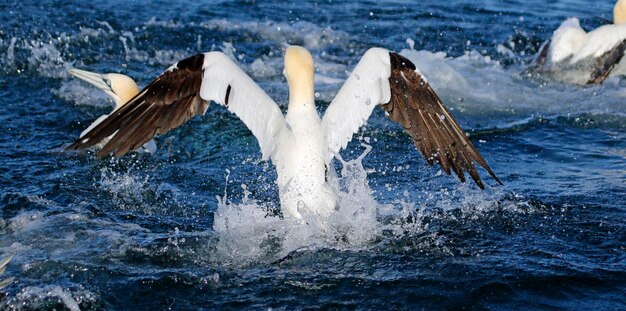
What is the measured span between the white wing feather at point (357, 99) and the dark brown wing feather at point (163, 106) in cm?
79

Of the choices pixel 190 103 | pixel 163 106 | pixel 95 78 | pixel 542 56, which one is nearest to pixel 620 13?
pixel 542 56

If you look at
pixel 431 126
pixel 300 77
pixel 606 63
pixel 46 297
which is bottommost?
pixel 46 297

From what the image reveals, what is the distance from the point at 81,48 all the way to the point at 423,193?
206 inches

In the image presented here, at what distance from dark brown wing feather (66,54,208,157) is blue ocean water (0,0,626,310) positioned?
1.96 feet

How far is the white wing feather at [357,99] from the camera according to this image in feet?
19.0

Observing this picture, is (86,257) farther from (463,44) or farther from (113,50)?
(463,44)

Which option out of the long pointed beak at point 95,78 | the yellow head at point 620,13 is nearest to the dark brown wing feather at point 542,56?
the yellow head at point 620,13

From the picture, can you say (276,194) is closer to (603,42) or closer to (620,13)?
(603,42)

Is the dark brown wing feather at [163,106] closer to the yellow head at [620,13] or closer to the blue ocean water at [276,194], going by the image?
the blue ocean water at [276,194]

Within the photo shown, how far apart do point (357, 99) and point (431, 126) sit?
588mm

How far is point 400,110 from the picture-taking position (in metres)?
6.06

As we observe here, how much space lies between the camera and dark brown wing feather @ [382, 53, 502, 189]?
19.9 ft

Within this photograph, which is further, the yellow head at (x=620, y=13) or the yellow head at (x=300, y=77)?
the yellow head at (x=620, y=13)

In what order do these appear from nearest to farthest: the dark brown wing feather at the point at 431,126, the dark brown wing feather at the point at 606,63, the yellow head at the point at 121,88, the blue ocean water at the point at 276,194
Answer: the blue ocean water at the point at 276,194 < the dark brown wing feather at the point at 431,126 < the yellow head at the point at 121,88 < the dark brown wing feather at the point at 606,63
